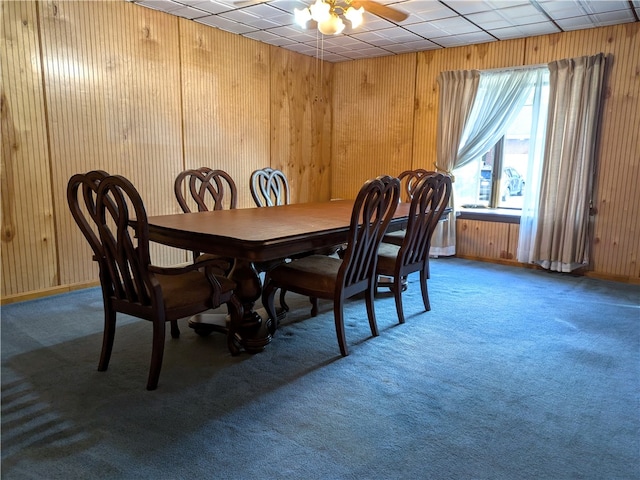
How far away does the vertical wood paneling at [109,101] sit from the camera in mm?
3439

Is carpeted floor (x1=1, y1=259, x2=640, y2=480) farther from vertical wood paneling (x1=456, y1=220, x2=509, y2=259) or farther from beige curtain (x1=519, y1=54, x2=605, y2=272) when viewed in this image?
vertical wood paneling (x1=456, y1=220, x2=509, y2=259)

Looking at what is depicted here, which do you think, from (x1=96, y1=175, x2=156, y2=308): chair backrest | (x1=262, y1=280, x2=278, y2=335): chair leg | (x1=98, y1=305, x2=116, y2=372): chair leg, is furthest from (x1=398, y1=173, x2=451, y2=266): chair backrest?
(x1=98, y1=305, x2=116, y2=372): chair leg

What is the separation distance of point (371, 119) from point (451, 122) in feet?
3.60

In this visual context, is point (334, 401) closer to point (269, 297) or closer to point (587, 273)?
point (269, 297)

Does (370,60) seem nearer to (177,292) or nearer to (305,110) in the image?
(305,110)

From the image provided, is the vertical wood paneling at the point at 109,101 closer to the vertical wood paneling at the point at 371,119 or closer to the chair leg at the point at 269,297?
the chair leg at the point at 269,297

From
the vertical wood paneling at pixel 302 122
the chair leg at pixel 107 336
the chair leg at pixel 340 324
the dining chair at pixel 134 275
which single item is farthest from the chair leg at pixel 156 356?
the vertical wood paneling at pixel 302 122

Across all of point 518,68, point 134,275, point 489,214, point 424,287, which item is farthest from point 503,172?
point 134,275

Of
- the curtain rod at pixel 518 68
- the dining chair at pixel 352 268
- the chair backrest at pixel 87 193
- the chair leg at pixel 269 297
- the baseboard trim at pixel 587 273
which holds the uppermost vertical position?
the curtain rod at pixel 518 68

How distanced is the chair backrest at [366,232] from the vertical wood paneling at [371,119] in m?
3.04

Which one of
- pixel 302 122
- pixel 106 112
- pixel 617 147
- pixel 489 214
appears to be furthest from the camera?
pixel 302 122

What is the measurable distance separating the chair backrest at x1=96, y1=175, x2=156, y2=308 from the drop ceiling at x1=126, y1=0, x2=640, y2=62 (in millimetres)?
2043

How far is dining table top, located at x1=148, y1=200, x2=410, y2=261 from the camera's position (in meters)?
2.11

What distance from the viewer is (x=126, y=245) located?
6.57ft
